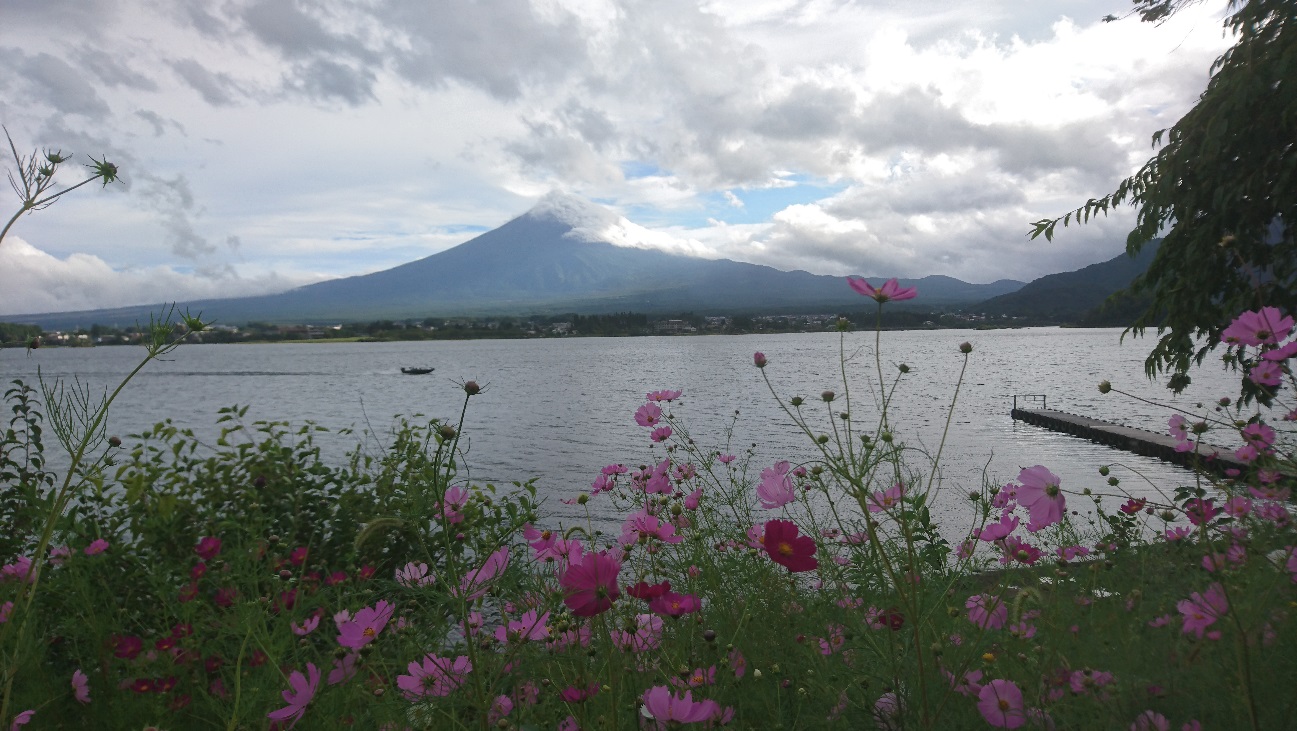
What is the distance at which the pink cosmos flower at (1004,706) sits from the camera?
127 cm

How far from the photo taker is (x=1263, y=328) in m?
Answer: 1.64

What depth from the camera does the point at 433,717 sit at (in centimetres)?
148

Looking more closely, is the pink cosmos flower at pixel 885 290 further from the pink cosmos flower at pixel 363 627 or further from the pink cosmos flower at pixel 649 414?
the pink cosmos flower at pixel 649 414

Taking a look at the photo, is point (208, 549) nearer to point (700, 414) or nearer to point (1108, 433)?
point (1108, 433)

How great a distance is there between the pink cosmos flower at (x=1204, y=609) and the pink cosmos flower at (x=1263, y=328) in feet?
1.83

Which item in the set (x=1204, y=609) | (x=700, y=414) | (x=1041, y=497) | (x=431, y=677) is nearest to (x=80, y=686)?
(x=431, y=677)

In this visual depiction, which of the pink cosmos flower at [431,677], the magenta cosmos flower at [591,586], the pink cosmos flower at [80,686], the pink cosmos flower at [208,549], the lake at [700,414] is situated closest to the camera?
the magenta cosmos flower at [591,586]

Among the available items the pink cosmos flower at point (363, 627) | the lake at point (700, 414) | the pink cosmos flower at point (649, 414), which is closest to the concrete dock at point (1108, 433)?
the lake at point (700, 414)

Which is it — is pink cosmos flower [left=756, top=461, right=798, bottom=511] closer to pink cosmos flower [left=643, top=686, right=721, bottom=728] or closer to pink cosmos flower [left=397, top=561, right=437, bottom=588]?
pink cosmos flower [left=643, top=686, right=721, bottom=728]

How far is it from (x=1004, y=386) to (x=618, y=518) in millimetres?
30691

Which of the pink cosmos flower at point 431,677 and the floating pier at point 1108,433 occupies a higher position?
the pink cosmos flower at point 431,677

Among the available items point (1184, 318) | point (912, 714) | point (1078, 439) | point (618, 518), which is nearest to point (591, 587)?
point (912, 714)

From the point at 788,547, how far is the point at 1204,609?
0.86 m

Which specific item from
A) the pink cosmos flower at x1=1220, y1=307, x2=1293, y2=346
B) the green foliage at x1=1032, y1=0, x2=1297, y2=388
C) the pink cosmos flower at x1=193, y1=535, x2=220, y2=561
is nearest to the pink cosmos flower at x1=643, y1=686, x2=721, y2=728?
the pink cosmos flower at x1=1220, y1=307, x2=1293, y2=346
